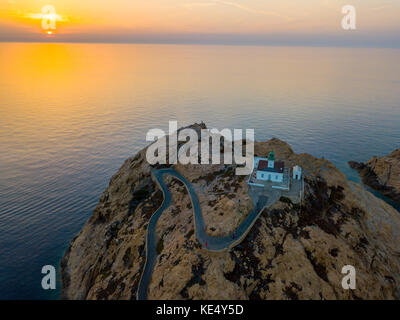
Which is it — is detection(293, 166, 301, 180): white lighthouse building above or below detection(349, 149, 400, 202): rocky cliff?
above

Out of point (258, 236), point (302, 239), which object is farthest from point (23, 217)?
point (302, 239)

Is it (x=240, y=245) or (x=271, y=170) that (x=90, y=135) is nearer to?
(x=271, y=170)

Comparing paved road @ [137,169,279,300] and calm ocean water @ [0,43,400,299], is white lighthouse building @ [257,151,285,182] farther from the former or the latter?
calm ocean water @ [0,43,400,299]

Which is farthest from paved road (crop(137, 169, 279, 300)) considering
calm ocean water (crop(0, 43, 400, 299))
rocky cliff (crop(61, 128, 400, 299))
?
calm ocean water (crop(0, 43, 400, 299))

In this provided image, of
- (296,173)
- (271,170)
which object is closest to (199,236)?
(271,170)

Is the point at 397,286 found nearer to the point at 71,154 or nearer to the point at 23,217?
the point at 23,217
